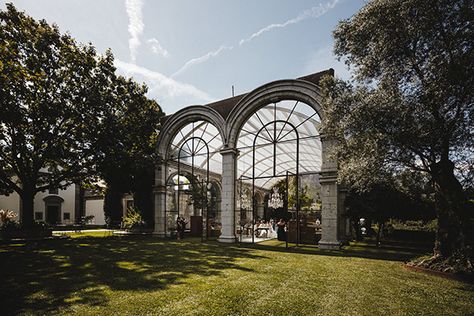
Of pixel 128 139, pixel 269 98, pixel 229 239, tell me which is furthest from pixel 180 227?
pixel 269 98

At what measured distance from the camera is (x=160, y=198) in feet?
57.7

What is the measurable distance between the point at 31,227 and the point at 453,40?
20.4m

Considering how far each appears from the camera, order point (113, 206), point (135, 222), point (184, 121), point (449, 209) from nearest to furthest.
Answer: point (449, 209)
point (184, 121)
point (135, 222)
point (113, 206)

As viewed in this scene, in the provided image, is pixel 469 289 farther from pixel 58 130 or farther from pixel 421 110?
pixel 58 130

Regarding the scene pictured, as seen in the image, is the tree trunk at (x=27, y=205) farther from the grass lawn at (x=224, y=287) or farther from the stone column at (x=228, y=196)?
the stone column at (x=228, y=196)

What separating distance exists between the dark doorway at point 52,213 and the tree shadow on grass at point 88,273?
1017 inches

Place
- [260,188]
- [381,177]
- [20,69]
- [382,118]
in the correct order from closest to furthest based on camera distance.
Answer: [382,118] < [381,177] < [20,69] < [260,188]

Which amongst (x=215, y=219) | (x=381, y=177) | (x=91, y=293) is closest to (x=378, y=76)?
(x=381, y=177)

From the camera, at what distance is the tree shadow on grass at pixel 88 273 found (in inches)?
198

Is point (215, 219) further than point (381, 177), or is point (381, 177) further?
point (215, 219)

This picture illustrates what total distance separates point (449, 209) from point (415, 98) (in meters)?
3.44

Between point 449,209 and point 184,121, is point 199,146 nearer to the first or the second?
point 184,121

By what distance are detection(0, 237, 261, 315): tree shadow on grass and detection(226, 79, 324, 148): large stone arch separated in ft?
22.6

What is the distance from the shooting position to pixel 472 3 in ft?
20.6
